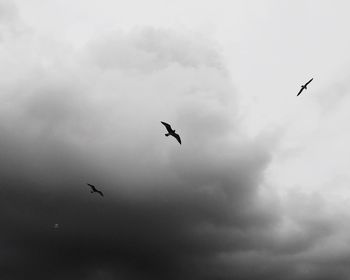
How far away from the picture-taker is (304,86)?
104875 millimetres

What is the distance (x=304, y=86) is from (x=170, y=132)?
42.6 metres

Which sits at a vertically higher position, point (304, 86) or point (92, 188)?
point (304, 86)

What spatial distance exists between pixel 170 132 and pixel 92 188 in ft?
95.7

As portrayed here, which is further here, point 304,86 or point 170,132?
point 304,86

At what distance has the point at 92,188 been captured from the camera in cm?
9862

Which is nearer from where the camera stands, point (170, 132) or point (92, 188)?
point (170, 132)

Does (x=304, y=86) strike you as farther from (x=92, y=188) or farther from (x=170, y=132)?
(x=92, y=188)

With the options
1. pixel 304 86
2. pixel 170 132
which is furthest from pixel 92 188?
pixel 304 86

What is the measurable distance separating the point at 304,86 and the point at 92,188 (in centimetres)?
5560

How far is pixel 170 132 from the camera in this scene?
7912 centimetres

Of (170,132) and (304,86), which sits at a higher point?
(304,86)
